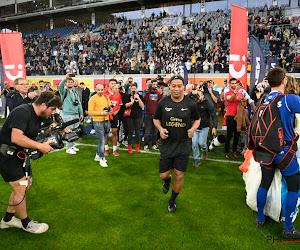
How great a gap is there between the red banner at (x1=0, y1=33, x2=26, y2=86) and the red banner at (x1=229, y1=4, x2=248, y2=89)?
628cm

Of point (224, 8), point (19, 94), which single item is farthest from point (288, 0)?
point (19, 94)

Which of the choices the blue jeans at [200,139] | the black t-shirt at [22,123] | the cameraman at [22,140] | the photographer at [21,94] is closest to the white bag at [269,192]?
the blue jeans at [200,139]


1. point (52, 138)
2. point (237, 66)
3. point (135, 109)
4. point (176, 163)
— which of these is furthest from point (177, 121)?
point (237, 66)

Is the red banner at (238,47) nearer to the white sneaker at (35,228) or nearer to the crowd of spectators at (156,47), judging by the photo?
the white sneaker at (35,228)

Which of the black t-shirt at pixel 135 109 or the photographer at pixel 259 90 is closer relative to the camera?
the photographer at pixel 259 90

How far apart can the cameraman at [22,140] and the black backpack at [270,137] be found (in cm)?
248

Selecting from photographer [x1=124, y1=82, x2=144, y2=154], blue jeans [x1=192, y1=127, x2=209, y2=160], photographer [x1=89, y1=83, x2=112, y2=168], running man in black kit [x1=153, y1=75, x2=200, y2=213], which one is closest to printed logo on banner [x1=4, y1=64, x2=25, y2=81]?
photographer [x1=89, y1=83, x2=112, y2=168]

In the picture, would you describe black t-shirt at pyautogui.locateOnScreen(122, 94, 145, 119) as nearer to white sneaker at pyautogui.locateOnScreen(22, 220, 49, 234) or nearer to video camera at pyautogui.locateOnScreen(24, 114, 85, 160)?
video camera at pyautogui.locateOnScreen(24, 114, 85, 160)

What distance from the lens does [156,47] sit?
20.8 meters

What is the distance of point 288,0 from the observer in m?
21.1

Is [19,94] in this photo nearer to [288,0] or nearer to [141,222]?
[141,222]

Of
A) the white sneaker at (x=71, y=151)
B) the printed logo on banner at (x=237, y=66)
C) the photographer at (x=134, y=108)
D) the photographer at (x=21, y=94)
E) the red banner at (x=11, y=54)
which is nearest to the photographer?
the photographer at (x=21, y=94)

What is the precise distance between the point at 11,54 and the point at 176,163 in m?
6.75

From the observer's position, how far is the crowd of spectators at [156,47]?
16.2 metres
